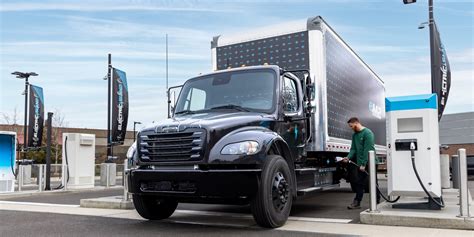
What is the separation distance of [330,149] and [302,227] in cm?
281

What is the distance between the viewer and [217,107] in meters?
7.80

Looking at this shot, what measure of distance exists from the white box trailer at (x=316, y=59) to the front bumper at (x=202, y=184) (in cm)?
251

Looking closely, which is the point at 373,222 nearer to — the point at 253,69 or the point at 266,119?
the point at 266,119

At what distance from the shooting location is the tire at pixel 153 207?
24.7 feet

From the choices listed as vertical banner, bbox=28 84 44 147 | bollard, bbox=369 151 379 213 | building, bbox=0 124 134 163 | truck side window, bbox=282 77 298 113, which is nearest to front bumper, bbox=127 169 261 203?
truck side window, bbox=282 77 298 113

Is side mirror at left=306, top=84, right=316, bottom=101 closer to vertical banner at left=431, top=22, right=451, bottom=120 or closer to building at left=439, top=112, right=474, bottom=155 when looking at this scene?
vertical banner at left=431, top=22, right=451, bottom=120

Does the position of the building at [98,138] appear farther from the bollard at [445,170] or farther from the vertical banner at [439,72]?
the vertical banner at [439,72]

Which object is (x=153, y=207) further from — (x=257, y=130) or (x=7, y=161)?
(x=7, y=161)

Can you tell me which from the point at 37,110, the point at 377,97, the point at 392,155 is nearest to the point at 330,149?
the point at 392,155

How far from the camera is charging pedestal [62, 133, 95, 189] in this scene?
53.6 ft

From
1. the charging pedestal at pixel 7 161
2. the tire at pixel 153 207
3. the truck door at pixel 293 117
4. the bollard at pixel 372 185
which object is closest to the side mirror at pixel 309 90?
the truck door at pixel 293 117

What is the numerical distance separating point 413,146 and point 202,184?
3.30 meters

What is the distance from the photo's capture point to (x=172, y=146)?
6.74m

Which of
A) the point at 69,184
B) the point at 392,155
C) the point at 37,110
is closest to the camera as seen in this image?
the point at 392,155
